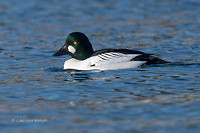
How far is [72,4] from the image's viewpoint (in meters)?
24.3

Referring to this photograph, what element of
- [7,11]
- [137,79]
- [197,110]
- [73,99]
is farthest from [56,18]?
[197,110]

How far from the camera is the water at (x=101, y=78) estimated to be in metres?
7.65

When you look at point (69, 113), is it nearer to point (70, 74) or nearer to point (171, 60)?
point (70, 74)

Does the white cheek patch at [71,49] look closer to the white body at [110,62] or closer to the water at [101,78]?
the water at [101,78]

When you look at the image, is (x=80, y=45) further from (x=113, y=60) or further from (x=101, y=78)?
(x=101, y=78)

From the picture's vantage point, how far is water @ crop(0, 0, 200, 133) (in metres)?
7.65

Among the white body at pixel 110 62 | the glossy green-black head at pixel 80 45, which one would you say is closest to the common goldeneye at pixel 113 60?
the white body at pixel 110 62

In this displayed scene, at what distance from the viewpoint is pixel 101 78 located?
1104cm

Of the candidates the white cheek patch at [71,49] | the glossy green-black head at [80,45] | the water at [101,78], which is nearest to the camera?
the water at [101,78]

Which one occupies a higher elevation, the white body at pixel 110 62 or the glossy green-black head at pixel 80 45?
the glossy green-black head at pixel 80 45

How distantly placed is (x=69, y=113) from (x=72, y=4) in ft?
54.9

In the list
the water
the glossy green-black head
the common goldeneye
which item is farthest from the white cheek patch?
the water

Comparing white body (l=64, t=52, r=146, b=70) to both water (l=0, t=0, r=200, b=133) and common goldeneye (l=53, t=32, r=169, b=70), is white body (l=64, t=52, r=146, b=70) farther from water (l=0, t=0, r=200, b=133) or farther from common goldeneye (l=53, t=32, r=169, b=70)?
water (l=0, t=0, r=200, b=133)

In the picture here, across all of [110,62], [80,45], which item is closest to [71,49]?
[80,45]
